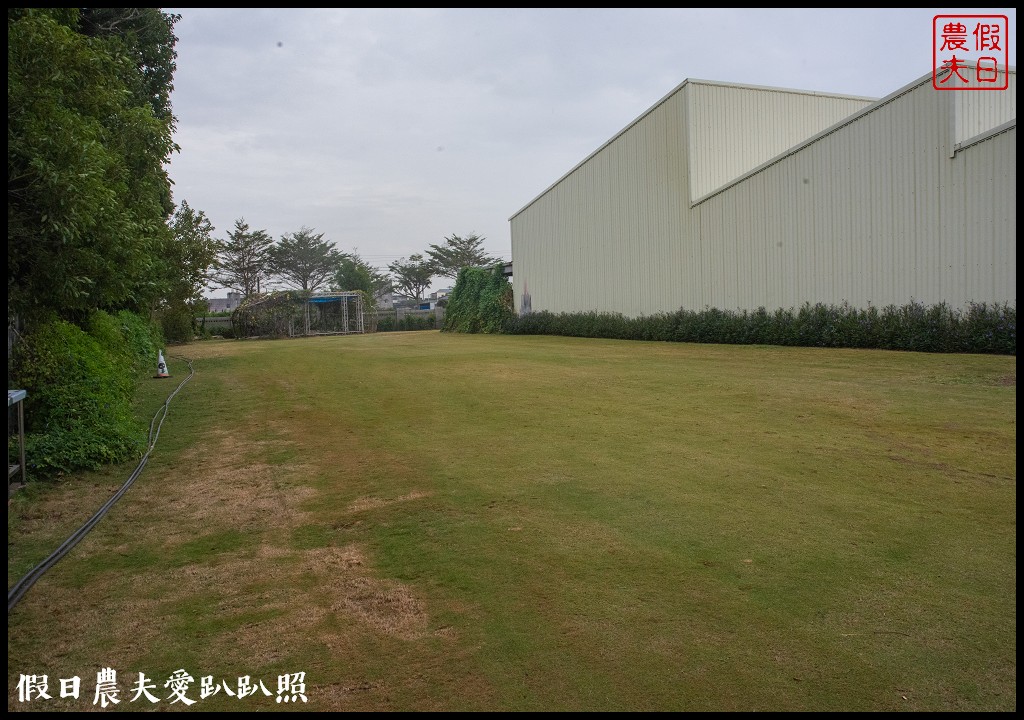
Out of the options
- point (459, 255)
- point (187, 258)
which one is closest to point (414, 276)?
point (459, 255)

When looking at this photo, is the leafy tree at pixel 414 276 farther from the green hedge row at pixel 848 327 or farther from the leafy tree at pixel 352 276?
the green hedge row at pixel 848 327

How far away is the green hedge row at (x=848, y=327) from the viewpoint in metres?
12.3

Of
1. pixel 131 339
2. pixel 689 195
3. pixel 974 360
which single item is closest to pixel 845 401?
pixel 974 360

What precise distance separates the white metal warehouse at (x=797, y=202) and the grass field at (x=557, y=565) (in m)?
6.39

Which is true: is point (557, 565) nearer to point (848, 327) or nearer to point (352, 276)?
point (848, 327)

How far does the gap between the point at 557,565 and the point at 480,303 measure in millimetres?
33154

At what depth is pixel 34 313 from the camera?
650 cm

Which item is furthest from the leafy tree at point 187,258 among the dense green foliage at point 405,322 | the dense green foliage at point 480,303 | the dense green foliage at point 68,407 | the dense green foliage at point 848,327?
the dense green foliage at point 405,322

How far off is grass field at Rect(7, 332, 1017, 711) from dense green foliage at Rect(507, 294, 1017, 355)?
528 centimetres

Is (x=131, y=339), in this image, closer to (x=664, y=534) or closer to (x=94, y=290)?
(x=94, y=290)

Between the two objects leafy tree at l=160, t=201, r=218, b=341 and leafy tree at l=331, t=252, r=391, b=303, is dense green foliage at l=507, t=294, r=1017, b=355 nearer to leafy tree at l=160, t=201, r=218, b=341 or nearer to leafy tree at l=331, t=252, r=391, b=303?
leafy tree at l=160, t=201, r=218, b=341

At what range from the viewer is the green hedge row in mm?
12320

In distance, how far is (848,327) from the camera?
49.8 ft

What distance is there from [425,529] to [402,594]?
3.03 feet
